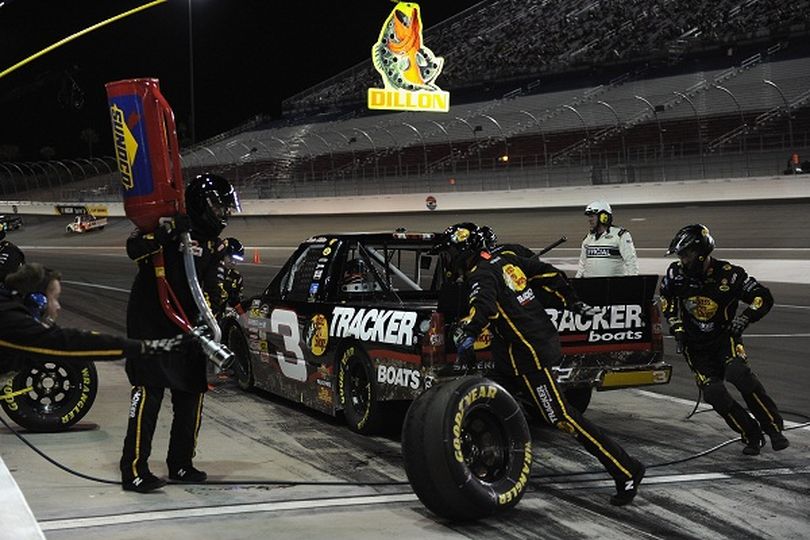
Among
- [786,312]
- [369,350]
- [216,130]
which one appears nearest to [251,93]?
[216,130]

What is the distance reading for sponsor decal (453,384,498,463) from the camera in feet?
17.2

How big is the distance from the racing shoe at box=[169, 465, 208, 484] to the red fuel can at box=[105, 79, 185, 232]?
1493 mm

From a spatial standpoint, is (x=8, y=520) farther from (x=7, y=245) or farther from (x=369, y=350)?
(x=7, y=245)

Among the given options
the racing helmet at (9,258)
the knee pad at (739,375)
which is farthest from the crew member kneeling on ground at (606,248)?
the racing helmet at (9,258)

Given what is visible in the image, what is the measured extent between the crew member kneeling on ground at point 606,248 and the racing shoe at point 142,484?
209 inches

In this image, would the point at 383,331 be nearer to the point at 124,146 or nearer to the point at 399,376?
the point at 399,376

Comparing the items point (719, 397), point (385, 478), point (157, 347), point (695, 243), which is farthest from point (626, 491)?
point (157, 347)

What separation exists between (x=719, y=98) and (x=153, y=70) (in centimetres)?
3981

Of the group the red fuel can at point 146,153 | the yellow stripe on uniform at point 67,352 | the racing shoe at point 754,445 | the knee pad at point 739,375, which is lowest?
the racing shoe at point 754,445

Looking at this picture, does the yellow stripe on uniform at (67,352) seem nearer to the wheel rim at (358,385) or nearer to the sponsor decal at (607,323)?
the wheel rim at (358,385)

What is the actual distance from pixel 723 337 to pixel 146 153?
4190 mm

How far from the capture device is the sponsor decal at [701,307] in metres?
7.20

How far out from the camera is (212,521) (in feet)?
17.3

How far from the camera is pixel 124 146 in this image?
6172 mm
